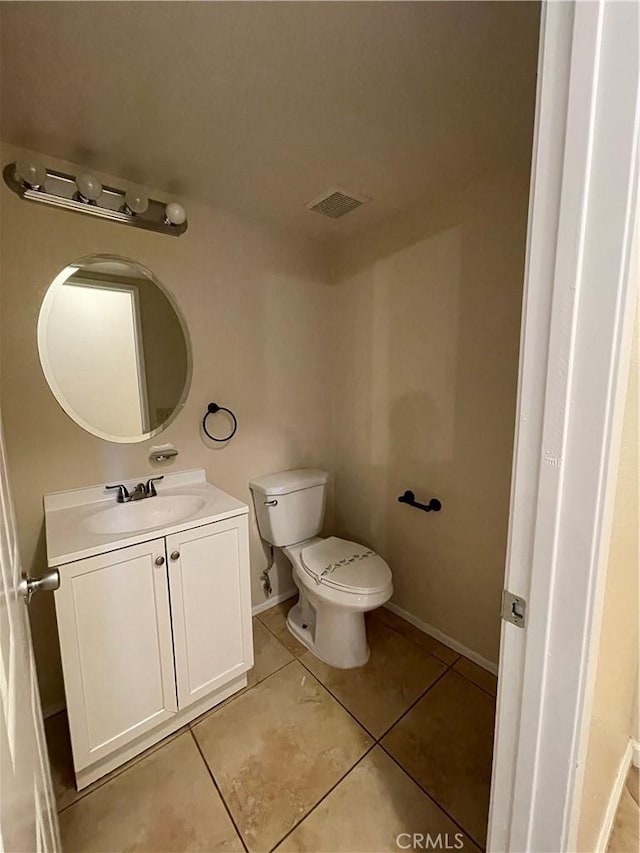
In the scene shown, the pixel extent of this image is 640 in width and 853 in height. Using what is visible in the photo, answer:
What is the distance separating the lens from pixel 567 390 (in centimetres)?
53

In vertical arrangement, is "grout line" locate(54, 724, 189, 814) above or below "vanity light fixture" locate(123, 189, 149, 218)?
below

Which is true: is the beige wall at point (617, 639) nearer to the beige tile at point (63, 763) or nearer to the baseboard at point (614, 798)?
the baseboard at point (614, 798)

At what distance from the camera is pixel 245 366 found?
6.13 ft

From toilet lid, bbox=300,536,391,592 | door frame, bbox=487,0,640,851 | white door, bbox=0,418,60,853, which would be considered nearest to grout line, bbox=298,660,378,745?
toilet lid, bbox=300,536,391,592

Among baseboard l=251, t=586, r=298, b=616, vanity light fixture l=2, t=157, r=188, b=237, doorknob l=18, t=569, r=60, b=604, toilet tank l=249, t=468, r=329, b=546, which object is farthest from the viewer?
baseboard l=251, t=586, r=298, b=616

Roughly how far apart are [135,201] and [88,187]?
169 mm

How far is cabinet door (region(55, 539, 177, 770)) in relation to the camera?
110 cm

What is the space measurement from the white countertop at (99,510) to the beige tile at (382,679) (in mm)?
879

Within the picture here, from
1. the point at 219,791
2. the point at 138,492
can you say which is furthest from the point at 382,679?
the point at 138,492

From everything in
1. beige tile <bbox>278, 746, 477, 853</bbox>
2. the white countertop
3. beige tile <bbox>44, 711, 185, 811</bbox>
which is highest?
the white countertop

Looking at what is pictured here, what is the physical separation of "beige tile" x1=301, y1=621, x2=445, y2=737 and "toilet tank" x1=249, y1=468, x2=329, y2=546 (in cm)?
58

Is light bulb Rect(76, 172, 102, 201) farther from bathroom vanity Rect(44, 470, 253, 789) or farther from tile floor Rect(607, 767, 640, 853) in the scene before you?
tile floor Rect(607, 767, 640, 853)

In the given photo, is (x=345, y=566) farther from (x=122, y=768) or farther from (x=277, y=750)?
(x=122, y=768)

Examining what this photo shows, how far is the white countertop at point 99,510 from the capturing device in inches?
44.1
